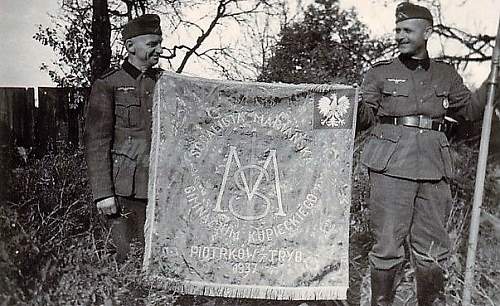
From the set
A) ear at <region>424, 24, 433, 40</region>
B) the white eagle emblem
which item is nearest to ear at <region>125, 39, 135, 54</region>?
the white eagle emblem

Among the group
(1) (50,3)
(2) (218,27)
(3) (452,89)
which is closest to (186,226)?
(2) (218,27)

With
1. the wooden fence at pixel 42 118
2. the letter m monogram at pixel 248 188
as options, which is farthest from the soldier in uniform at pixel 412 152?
the wooden fence at pixel 42 118

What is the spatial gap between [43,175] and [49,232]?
22cm

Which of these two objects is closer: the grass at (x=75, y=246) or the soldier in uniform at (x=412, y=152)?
the grass at (x=75, y=246)

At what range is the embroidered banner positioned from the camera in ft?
8.45

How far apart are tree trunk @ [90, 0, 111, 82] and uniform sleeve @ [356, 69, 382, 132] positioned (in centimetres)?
97

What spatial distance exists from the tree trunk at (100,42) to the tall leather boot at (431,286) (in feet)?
4.71

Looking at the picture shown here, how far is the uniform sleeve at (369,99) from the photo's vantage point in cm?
259

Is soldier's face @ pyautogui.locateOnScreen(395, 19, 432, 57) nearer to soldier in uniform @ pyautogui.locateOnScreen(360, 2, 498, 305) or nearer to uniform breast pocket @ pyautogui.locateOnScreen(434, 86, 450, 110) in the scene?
soldier in uniform @ pyautogui.locateOnScreen(360, 2, 498, 305)

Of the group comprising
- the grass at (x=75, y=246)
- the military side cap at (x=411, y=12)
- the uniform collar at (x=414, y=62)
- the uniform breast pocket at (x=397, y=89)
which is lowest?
the grass at (x=75, y=246)

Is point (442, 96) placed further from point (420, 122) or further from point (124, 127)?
point (124, 127)

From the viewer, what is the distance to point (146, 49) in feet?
8.34

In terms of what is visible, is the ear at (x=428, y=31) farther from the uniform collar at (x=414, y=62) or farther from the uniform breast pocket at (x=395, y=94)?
the uniform breast pocket at (x=395, y=94)

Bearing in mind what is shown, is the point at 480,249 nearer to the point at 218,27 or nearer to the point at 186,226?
the point at 186,226
